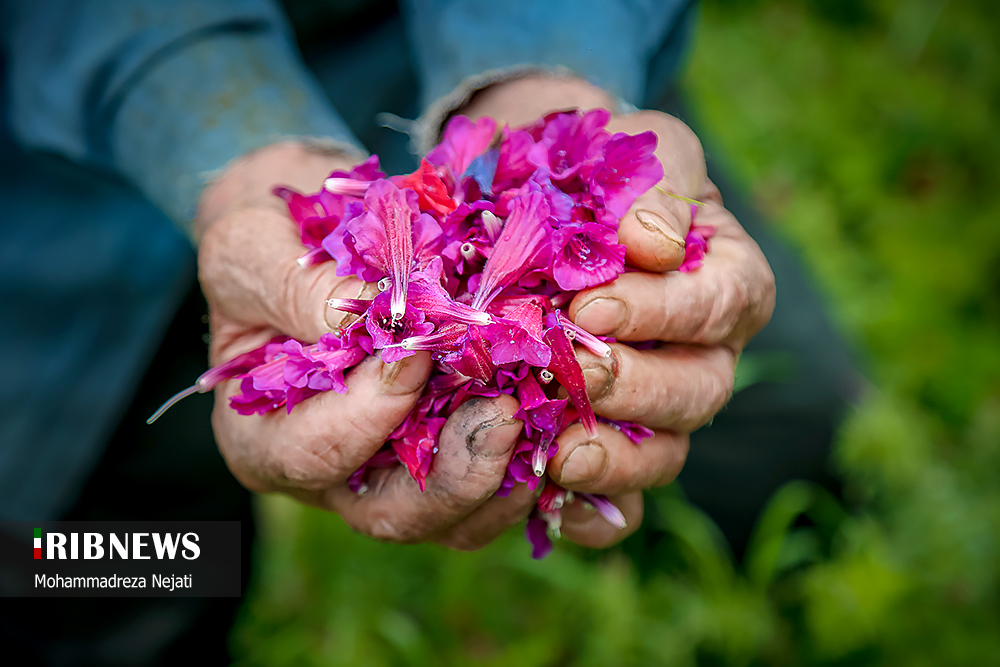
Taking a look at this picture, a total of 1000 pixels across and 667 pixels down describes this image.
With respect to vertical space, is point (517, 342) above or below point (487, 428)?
above

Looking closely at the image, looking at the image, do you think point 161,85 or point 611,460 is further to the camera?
point 161,85

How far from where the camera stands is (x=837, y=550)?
224 cm

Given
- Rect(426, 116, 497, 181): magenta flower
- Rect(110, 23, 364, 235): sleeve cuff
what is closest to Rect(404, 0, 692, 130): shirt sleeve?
Rect(110, 23, 364, 235): sleeve cuff

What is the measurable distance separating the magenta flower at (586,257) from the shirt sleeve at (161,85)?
719 millimetres

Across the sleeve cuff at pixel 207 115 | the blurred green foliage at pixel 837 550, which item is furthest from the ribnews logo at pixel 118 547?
the sleeve cuff at pixel 207 115

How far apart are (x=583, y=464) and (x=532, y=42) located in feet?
3.12

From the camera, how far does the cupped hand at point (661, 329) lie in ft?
2.93

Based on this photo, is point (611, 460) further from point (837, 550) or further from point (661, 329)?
point (837, 550)

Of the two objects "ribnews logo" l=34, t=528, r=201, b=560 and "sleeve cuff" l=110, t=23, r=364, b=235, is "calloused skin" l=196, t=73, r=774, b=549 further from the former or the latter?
"ribnews logo" l=34, t=528, r=201, b=560

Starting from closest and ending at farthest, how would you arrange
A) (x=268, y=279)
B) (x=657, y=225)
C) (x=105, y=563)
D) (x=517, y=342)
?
(x=517, y=342)
(x=657, y=225)
(x=268, y=279)
(x=105, y=563)

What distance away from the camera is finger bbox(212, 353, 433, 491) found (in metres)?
0.88

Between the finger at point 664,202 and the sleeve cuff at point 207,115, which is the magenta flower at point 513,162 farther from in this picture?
the sleeve cuff at point 207,115

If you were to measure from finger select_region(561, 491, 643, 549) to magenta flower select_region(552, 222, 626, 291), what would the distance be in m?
0.38

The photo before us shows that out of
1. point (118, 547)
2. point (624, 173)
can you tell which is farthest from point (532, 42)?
point (118, 547)
